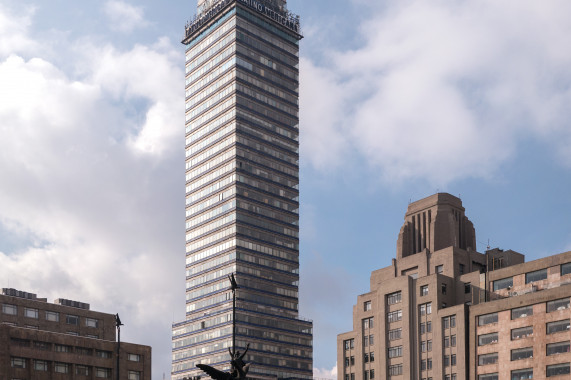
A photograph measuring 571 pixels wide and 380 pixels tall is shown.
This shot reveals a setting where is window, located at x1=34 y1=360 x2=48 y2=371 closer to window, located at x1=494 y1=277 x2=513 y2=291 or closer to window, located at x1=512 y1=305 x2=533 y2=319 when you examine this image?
window, located at x1=512 y1=305 x2=533 y2=319

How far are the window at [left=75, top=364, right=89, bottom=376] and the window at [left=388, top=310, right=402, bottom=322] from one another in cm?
5994

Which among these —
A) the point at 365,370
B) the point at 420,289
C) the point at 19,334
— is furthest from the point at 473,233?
the point at 19,334

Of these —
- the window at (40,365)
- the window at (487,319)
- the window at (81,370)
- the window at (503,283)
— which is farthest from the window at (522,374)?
the window at (40,365)

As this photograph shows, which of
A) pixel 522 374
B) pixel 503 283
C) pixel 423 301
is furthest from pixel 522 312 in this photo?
pixel 423 301

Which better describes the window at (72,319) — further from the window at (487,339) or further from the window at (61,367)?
the window at (487,339)

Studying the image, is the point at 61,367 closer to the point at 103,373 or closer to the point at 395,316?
the point at 103,373

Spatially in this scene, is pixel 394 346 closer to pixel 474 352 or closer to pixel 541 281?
pixel 474 352

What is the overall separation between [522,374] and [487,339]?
10156mm

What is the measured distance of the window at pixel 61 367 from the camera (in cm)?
14325

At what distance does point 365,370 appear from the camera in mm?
176125

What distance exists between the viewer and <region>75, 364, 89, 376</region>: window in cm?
14586

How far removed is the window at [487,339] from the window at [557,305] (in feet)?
39.8

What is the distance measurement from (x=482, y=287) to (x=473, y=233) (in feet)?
83.8

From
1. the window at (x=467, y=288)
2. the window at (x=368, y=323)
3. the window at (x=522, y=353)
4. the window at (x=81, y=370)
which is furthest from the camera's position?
the window at (x=368, y=323)
